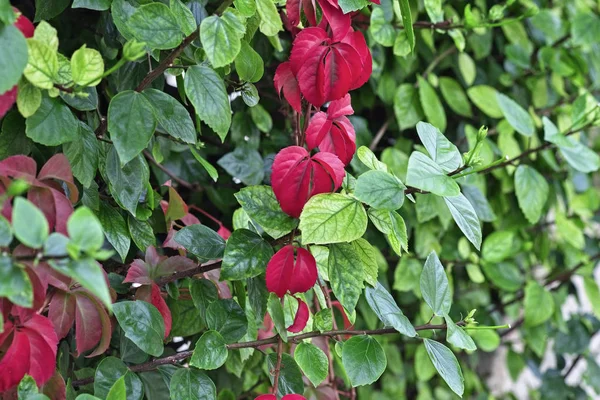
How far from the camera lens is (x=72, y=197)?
570 millimetres

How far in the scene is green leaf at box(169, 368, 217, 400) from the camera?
0.61 metres

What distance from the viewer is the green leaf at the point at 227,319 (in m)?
0.66

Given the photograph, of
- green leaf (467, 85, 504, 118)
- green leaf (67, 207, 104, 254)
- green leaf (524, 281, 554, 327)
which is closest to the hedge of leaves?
green leaf (67, 207, 104, 254)

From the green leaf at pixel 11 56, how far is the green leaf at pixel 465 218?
1.14 ft

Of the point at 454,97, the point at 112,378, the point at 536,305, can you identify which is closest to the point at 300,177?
the point at 112,378

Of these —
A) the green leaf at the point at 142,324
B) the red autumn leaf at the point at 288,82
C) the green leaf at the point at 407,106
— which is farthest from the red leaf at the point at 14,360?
the green leaf at the point at 407,106

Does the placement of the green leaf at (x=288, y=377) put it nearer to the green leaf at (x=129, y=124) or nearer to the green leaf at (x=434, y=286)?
the green leaf at (x=434, y=286)

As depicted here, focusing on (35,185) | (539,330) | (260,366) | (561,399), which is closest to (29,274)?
(35,185)

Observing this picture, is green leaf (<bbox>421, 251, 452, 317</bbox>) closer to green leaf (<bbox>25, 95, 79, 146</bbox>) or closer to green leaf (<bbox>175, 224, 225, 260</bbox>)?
green leaf (<bbox>175, 224, 225, 260</bbox>)

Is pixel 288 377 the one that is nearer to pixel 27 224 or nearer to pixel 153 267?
pixel 153 267

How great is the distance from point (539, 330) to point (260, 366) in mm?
679

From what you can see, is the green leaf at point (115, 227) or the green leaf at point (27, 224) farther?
the green leaf at point (115, 227)

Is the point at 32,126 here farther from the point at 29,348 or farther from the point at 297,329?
the point at 297,329

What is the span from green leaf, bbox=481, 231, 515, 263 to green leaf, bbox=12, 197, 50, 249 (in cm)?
95
